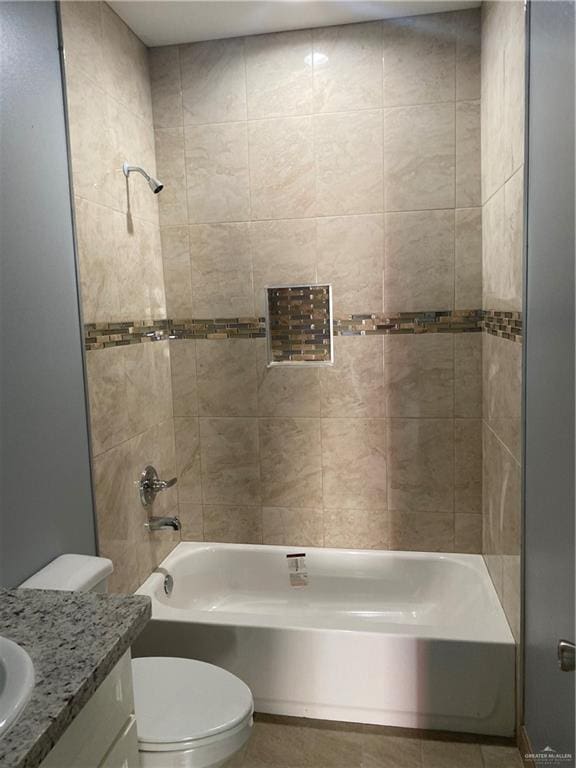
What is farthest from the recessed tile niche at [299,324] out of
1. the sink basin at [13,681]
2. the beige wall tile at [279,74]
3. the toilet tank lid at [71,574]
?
the sink basin at [13,681]

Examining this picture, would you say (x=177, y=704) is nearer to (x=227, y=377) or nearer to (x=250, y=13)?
(x=227, y=377)

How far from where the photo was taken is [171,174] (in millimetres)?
2699

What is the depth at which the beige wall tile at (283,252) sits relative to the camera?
8.59ft

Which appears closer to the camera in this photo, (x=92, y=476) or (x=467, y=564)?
(x=92, y=476)

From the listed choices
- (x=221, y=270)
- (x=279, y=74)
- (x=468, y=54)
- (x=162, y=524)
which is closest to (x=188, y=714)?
(x=162, y=524)

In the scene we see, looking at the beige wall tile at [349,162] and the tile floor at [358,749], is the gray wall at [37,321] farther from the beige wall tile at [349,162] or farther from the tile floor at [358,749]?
the beige wall tile at [349,162]

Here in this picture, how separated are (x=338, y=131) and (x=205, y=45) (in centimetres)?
73

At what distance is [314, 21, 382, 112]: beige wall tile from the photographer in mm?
2459

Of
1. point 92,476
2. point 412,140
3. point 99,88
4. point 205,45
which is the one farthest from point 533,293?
point 205,45

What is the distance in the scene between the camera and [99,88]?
7.08 feet

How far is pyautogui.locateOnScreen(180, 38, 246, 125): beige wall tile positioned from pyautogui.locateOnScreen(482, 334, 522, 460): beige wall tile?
5.07 ft

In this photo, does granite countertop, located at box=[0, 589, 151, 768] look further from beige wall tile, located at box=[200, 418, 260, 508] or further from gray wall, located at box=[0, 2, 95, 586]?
beige wall tile, located at box=[200, 418, 260, 508]

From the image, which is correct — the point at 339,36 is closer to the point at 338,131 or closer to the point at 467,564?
the point at 338,131

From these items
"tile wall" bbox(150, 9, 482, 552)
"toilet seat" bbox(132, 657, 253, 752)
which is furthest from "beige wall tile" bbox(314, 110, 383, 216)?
"toilet seat" bbox(132, 657, 253, 752)
